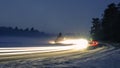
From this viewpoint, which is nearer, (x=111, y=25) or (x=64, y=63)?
(x=64, y=63)

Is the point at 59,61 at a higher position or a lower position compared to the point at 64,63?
higher

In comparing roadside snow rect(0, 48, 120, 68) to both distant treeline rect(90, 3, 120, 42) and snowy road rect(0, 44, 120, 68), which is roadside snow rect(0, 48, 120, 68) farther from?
distant treeline rect(90, 3, 120, 42)

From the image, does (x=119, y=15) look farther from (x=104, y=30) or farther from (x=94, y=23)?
(x=94, y=23)

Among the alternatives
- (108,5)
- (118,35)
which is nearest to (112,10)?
(108,5)

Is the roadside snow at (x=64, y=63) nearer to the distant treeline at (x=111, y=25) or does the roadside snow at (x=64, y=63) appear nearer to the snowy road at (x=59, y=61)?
the snowy road at (x=59, y=61)

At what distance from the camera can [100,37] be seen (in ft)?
312

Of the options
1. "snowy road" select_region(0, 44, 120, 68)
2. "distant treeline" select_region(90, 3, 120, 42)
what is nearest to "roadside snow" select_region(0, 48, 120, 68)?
"snowy road" select_region(0, 44, 120, 68)

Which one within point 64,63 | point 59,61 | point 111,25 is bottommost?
point 64,63

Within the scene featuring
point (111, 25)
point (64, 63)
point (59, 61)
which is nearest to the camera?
point (64, 63)

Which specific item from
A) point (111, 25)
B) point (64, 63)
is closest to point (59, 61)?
point (64, 63)

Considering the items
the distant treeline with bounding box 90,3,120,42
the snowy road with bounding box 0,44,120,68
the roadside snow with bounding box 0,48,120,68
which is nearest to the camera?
the roadside snow with bounding box 0,48,120,68

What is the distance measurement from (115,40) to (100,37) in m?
18.8

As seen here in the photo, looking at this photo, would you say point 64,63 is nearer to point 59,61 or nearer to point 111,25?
point 59,61

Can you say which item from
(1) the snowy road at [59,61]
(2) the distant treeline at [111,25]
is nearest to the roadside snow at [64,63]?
(1) the snowy road at [59,61]
